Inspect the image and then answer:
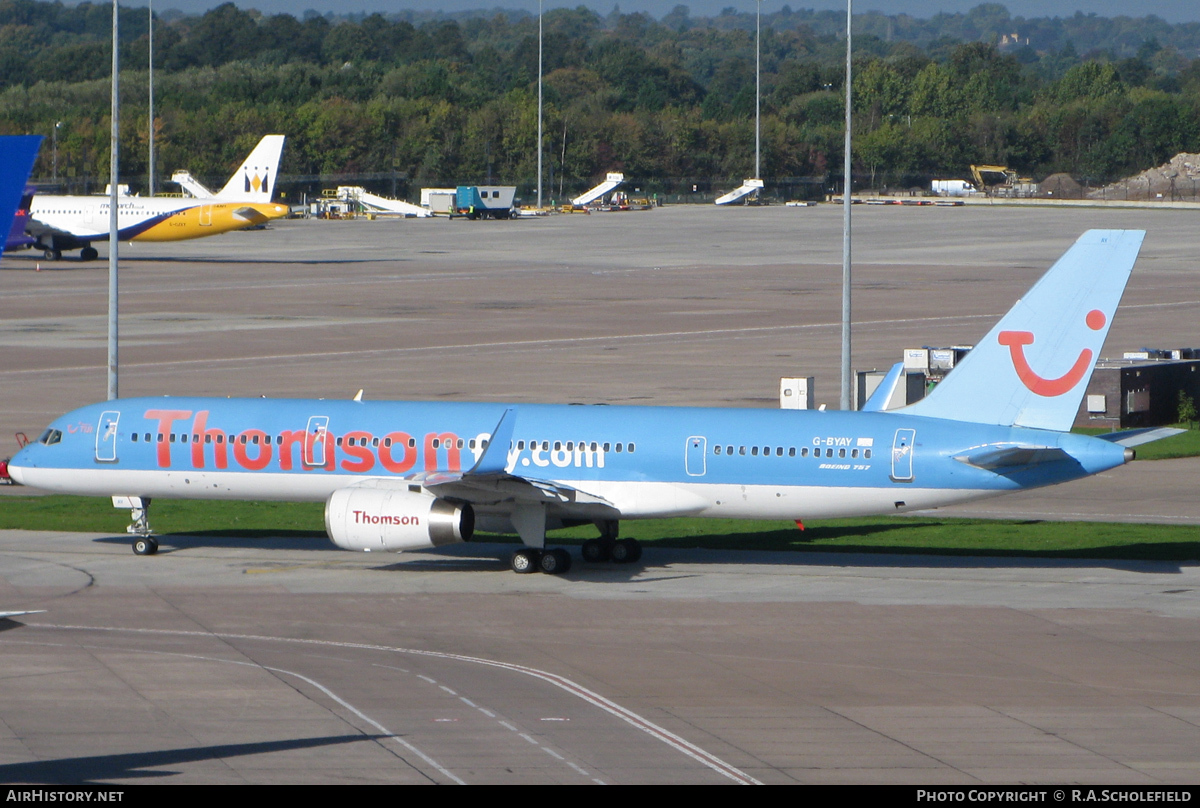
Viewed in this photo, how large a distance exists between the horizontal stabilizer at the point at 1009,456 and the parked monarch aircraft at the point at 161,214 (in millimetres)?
94800

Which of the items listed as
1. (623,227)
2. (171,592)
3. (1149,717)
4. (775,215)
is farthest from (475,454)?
(775,215)

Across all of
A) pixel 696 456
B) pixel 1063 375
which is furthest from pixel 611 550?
pixel 1063 375

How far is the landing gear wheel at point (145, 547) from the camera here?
3744 cm

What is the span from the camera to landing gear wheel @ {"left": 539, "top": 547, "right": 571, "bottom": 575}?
116ft

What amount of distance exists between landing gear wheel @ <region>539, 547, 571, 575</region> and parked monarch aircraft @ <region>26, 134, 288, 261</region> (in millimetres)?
90619

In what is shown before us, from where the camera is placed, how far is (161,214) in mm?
124562

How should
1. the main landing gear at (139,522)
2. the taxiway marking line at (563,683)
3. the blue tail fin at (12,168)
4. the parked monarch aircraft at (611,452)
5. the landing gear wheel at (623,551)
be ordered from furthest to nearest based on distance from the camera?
1. the main landing gear at (139,522)
2. the landing gear wheel at (623,551)
3. the parked monarch aircraft at (611,452)
4. the taxiway marking line at (563,683)
5. the blue tail fin at (12,168)

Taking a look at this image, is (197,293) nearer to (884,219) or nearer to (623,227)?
(623,227)

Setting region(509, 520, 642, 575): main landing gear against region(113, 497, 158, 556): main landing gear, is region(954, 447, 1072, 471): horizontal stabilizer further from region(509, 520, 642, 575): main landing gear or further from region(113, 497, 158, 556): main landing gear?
region(113, 497, 158, 556): main landing gear

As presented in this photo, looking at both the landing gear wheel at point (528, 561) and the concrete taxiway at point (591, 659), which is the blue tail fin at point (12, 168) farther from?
the landing gear wheel at point (528, 561)

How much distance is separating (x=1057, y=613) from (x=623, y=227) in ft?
451

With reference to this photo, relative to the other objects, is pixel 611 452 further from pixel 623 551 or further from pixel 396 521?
pixel 396 521

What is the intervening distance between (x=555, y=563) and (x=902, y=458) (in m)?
7.51

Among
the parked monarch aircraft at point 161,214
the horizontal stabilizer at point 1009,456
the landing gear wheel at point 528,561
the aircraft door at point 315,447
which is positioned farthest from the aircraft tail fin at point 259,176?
the horizontal stabilizer at point 1009,456
